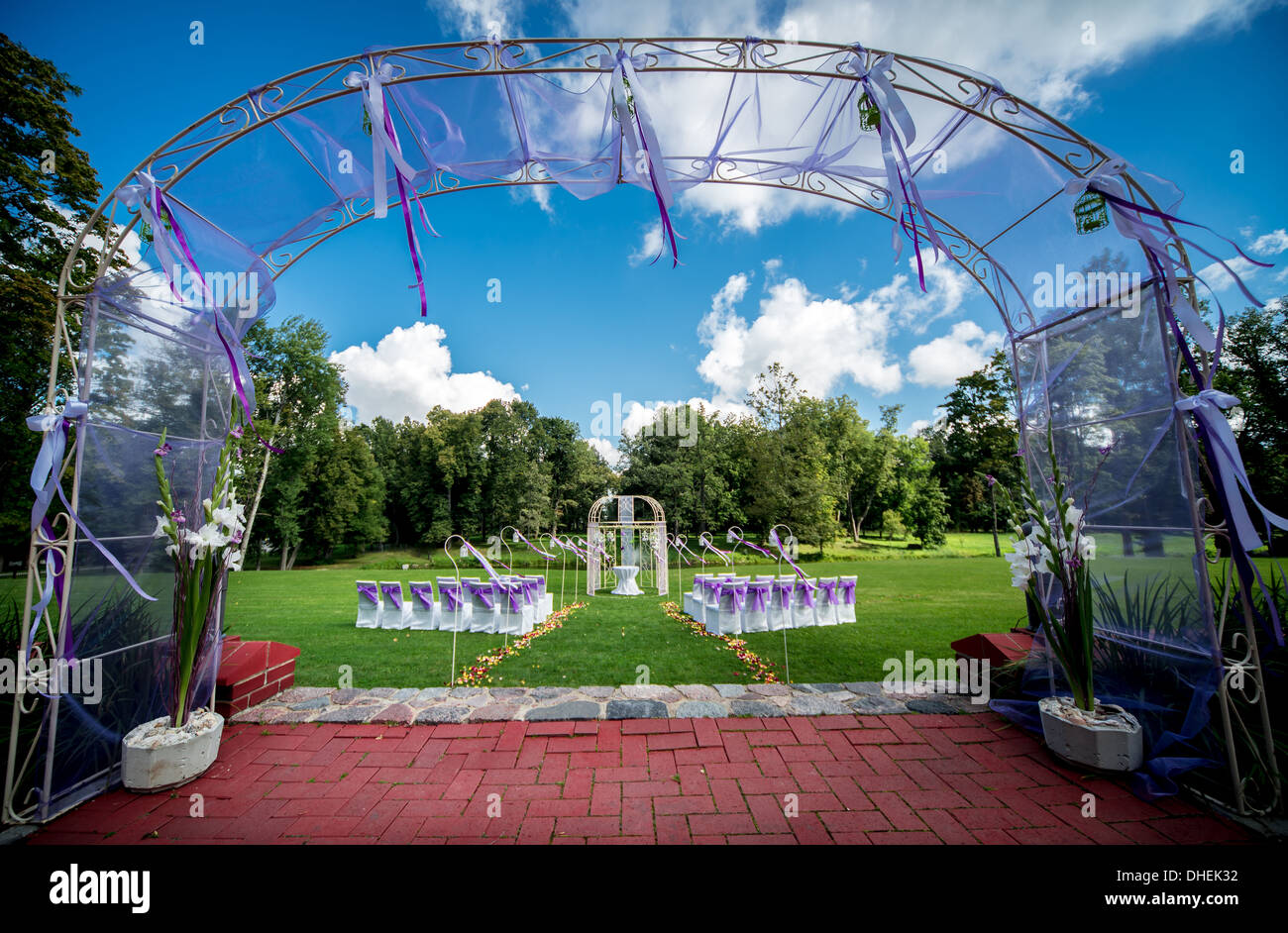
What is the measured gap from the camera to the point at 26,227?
9.58 meters

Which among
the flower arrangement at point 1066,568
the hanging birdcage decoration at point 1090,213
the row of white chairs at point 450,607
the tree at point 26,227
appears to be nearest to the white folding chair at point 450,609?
the row of white chairs at point 450,607

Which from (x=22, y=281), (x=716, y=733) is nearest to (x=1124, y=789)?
(x=716, y=733)

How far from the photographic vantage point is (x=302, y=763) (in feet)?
10.1

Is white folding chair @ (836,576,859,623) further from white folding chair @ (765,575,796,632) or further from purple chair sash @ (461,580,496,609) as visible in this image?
purple chair sash @ (461,580,496,609)

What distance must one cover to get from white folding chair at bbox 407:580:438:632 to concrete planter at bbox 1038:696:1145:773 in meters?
8.01

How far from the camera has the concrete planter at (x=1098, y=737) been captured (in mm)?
2787

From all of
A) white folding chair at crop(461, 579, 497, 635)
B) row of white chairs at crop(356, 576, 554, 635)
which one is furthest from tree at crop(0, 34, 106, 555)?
white folding chair at crop(461, 579, 497, 635)

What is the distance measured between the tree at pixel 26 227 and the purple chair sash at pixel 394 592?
27.4 feet

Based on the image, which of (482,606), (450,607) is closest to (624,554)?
(482,606)

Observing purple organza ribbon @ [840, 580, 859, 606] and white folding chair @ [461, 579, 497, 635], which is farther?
purple organza ribbon @ [840, 580, 859, 606]

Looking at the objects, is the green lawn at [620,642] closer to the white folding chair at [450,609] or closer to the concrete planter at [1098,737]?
the white folding chair at [450,609]

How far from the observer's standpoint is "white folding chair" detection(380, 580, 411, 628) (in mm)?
7996
